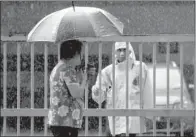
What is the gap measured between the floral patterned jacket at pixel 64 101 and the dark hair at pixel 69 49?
0.10 meters

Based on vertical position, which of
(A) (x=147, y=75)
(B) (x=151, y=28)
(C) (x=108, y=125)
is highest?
(B) (x=151, y=28)

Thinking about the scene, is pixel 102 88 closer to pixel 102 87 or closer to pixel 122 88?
pixel 102 87

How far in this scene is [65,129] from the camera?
21.2 ft

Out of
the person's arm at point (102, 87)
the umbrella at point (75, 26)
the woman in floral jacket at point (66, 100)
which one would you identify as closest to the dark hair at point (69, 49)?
the woman in floral jacket at point (66, 100)

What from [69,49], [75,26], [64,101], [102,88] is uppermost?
[75,26]

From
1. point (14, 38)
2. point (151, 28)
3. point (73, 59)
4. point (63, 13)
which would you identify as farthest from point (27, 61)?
point (151, 28)

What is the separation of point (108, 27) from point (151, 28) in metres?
5.19

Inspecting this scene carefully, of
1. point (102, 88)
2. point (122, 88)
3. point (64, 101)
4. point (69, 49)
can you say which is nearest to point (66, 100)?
point (64, 101)

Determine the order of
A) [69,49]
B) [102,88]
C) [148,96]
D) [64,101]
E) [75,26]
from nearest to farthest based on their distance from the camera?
[64,101]
[69,49]
[75,26]
[102,88]
[148,96]

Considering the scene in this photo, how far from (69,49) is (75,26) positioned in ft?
1.46

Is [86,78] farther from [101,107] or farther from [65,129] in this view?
[101,107]

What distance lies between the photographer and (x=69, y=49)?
6.55 m

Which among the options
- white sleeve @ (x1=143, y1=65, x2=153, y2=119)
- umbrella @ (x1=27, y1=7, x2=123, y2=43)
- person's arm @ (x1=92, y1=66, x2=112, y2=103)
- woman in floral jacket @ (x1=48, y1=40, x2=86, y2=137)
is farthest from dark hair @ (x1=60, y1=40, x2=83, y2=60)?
white sleeve @ (x1=143, y1=65, x2=153, y2=119)

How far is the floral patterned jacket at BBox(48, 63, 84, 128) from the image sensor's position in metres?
6.42
